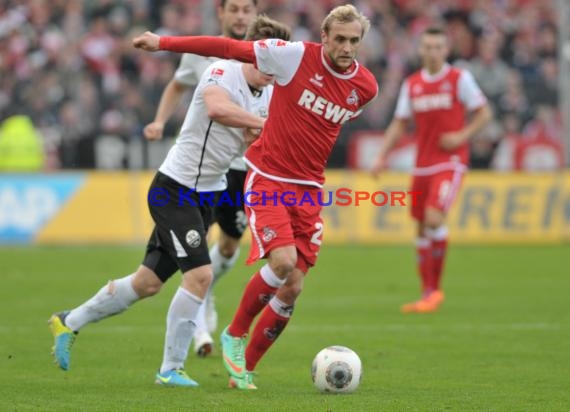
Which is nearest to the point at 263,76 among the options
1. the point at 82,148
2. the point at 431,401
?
the point at 431,401

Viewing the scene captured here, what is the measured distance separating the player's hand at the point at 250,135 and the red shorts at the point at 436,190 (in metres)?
4.90

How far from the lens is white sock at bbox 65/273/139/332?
8055 millimetres

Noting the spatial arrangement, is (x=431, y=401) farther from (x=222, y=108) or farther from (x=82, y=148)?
(x=82, y=148)

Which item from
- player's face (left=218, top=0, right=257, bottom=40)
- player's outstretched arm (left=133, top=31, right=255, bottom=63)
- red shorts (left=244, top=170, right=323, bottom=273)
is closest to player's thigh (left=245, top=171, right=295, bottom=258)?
red shorts (left=244, top=170, right=323, bottom=273)

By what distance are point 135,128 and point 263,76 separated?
45.1 feet

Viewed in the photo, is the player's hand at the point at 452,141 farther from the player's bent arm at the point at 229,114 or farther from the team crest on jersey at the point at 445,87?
the player's bent arm at the point at 229,114

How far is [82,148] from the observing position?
2119 cm

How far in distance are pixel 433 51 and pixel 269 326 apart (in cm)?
584

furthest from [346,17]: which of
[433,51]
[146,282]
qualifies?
[433,51]

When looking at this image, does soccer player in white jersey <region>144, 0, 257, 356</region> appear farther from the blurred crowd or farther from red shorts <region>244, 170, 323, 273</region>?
the blurred crowd

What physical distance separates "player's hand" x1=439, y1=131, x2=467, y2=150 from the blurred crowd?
7.36 m

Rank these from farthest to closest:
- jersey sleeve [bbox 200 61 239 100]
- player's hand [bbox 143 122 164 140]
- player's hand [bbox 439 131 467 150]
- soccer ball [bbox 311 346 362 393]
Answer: player's hand [bbox 439 131 467 150] < player's hand [bbox 143 122 164 140] < jersey sleeve [bbox 200 61 239 100] < soccer ball [bbox 311 346 362 393]

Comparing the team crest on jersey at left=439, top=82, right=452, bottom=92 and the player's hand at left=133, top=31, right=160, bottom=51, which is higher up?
the player's hand at left=133, top=31, right=160, bottom=51

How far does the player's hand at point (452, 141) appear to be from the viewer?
12758 millimetres
